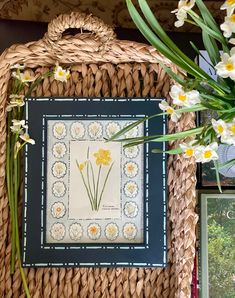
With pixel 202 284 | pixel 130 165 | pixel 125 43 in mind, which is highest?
pixel 125 43

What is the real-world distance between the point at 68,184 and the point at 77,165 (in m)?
0.04

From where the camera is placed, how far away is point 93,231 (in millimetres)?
987

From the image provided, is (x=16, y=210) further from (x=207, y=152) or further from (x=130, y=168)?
(x=207, y=152)

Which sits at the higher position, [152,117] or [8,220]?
[152,117]

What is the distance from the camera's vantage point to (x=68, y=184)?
0.99m

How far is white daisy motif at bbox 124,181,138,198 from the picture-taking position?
0.99 meters

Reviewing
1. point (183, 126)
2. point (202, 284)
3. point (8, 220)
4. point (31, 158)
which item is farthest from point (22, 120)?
Result: point (202, 284)

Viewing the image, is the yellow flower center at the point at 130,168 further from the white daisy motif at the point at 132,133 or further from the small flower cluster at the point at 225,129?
the small flower cluster at the point at 225,129

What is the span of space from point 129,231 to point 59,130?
0.71 feet

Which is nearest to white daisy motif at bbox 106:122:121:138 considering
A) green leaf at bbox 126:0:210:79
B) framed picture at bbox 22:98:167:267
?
framed picture at bbox 22:98:167:267

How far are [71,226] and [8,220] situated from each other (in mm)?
115

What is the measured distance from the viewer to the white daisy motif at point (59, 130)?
39.2 inches

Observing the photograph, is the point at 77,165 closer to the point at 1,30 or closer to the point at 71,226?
the point at 71,226

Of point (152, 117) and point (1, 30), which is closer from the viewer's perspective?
point (152, 117)
